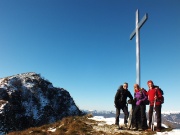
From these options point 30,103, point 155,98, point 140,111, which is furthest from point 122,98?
point 30,103

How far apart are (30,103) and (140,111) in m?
93.7

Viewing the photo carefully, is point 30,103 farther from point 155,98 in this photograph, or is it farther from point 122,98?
point 155,98

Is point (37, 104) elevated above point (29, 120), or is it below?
above

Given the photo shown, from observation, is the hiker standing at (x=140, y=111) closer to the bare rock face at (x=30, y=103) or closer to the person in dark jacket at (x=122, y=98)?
the person in dark jacket at (x=122, y=98)

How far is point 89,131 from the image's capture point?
47.8ft

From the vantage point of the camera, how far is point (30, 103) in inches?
4094

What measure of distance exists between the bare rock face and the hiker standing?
3057 inches

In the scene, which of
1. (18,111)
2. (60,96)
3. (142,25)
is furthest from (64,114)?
(142,25)

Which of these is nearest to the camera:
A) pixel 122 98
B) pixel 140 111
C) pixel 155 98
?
pixel 155 98

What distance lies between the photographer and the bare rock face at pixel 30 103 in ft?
302

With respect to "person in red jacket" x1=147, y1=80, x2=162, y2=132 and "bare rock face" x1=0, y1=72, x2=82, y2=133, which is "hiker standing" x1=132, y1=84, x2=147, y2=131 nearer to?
Result: "person in red jacket" x1=147, y1=80, x2=162, y2=132

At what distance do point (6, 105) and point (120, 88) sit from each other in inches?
3381

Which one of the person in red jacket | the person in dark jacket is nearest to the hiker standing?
the person in red jacket

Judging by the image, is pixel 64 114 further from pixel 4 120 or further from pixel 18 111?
pixel 4 120
